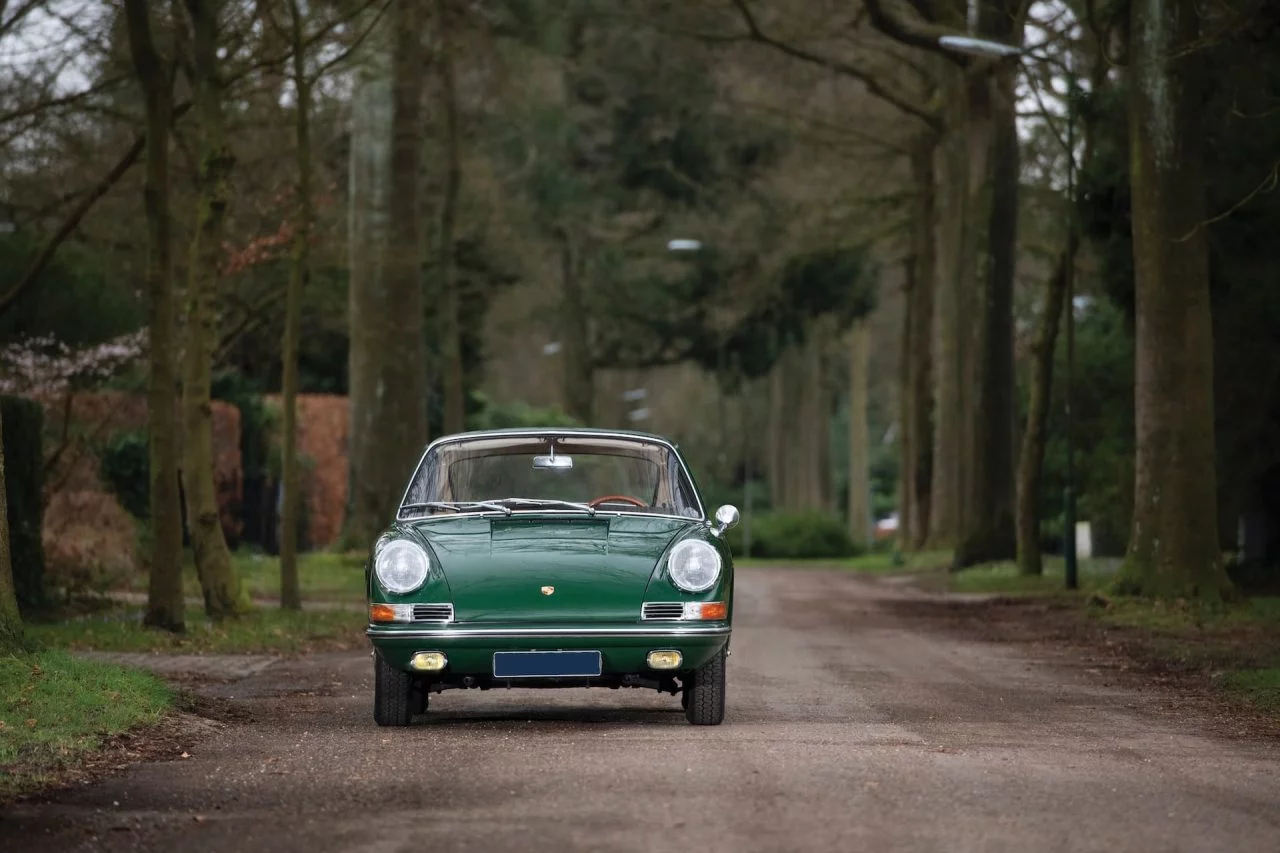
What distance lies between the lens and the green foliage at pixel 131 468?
29.6 meters

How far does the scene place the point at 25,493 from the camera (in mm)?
19031

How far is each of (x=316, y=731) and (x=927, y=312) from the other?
122 feet

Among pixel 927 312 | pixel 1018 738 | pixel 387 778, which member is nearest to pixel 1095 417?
pixel 927 312

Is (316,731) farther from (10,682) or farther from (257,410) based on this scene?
(257,410)

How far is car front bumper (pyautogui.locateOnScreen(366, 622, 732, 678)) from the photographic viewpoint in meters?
10.7

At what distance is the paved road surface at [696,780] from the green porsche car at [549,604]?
29cm

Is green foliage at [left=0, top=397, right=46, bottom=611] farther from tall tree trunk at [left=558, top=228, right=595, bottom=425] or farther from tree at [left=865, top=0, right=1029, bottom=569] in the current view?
tall tree trunk at [left=558, top=228, right=595, bottom=425]

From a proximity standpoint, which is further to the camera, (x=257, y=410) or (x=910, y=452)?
(x=910, y=452)

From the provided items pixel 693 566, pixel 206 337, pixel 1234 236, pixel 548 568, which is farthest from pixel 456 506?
pixel 1234 236

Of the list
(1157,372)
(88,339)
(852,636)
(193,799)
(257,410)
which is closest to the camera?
(193,799)

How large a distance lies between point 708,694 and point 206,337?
9773 mm

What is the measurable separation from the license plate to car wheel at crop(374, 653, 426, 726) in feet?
2.21

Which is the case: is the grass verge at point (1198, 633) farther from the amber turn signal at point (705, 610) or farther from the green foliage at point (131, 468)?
the green foliage at point (131, 468)

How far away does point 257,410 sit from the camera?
37875 mm
